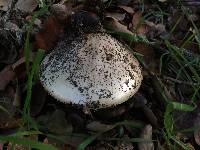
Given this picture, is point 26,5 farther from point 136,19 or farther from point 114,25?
point 136,19

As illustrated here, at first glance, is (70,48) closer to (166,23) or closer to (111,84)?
(111,84)

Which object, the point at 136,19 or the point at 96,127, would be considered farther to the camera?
the point at 136,19

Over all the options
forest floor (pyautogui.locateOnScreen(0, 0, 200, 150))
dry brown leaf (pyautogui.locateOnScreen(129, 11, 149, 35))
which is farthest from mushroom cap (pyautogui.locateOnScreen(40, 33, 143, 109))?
dry brown leaf (pyautogui.locateOnScreen(129, 11, 149, 35))

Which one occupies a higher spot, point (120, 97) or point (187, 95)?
point (120, 97)


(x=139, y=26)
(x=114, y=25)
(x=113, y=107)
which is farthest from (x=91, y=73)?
(x=139, y=26)

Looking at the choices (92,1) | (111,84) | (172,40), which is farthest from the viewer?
(172,40)

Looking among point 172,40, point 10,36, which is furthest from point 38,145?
point 172,40

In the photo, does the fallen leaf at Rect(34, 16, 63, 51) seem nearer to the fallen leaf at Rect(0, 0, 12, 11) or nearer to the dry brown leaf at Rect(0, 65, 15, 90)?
the dry brown leaf at Rect(0, 65, 15, 90)
